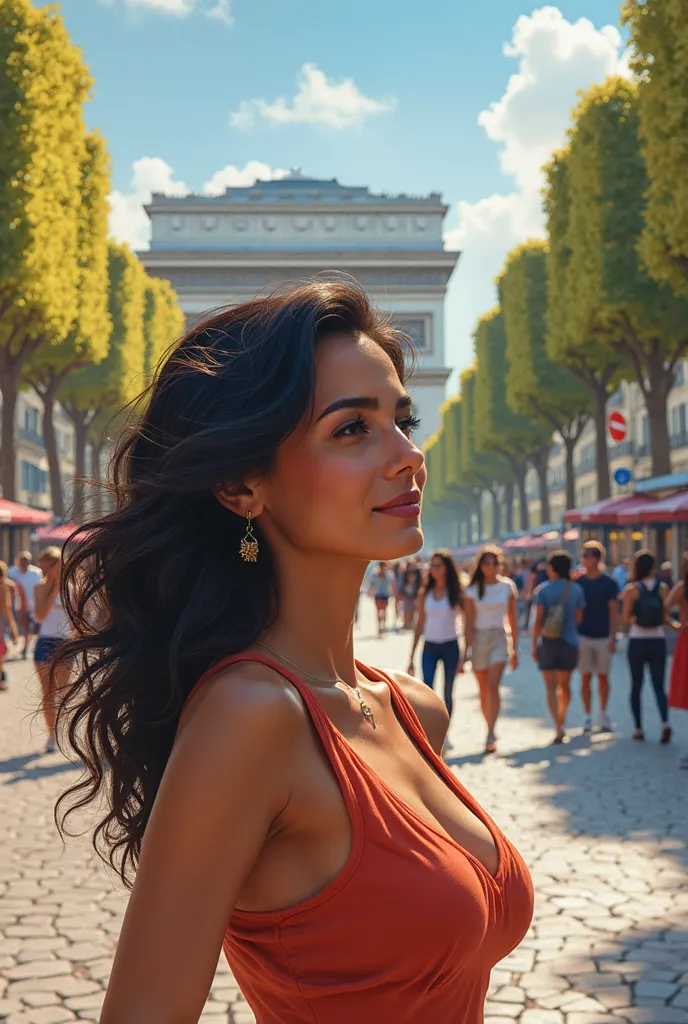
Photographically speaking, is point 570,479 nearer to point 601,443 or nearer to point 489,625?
point 601,443

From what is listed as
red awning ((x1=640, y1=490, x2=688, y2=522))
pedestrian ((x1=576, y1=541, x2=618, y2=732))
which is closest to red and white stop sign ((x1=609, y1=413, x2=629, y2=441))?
red awning ((x1=640, y1=490, x2=688, y2=522))

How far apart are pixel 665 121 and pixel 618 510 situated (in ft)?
28.4

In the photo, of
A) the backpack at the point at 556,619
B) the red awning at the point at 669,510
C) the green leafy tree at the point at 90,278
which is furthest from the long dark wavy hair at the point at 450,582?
the green leafy tree at the point at 90,278

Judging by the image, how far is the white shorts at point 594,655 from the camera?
1253 centimetres

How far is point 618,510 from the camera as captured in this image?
1022 inches

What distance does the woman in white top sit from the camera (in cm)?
1145

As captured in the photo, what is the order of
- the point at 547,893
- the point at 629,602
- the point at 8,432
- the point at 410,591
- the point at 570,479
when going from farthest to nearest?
1. the point at 570,479
2. the point at 410,591
3. the point at 8,432
4. the point at 629,602
5. the point at 547,893

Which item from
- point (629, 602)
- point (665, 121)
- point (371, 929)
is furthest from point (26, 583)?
point (371, 929)

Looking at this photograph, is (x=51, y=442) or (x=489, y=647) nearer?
(x=489, y=647)

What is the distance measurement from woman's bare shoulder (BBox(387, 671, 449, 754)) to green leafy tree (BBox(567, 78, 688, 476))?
2608cm

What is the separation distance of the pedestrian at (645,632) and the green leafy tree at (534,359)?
2949 cm

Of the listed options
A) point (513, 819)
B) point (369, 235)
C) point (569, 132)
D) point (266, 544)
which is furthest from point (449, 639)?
point (369, 235)

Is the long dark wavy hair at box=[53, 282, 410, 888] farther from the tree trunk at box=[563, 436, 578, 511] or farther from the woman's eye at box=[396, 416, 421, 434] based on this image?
the tree trunk at box=[563, 436, 578, 511]

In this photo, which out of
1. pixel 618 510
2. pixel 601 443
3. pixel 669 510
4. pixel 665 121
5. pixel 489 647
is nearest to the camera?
pixel 489 647
